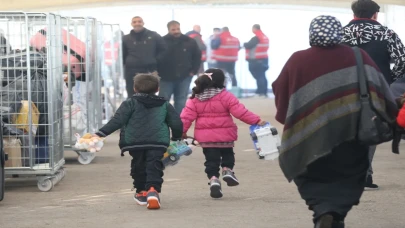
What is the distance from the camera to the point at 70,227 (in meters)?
8.61

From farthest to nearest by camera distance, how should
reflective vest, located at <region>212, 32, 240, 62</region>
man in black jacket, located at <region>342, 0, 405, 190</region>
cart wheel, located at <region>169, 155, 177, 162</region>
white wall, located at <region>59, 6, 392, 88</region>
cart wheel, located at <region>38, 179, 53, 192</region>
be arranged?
1. white wall, located at <region>59, 6, 392, 88</region>
2. reflective vest, located at <region>212, 32, 240, 62</region>
3. cart wheel, located at <region>38, 179, 53, 192</region>
4. cart wheel, located at <region>169, 155, 177, 162</region>
5. man in black jacket, located at <region>342, 0, 405, 190</region>

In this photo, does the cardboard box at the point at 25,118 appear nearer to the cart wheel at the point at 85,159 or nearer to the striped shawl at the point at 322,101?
the cart wheel at the point at 85,159

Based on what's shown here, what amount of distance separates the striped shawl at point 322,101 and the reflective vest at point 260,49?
22.3 metres

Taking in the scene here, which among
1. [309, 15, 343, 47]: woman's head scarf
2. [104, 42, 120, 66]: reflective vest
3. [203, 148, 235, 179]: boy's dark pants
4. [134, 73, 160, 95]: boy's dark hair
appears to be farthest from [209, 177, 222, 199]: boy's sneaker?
[104, 42, 120, 66]: reflective vest

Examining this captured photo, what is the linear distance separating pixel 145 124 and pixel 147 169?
0.39 m

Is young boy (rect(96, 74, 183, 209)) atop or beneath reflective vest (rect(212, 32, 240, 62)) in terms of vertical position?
atop

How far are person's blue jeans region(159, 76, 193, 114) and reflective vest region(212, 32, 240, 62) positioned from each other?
1075cm

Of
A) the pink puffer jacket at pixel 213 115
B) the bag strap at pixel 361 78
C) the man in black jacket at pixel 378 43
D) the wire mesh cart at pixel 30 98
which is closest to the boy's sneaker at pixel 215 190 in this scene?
the pink puffer jacket at pixel 213 115

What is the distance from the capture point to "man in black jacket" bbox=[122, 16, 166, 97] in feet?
60.6

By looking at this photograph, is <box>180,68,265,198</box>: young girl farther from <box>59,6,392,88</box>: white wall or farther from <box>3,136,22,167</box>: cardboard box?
<box>59,6,392,88</box>: white wall

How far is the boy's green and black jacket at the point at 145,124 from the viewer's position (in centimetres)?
968

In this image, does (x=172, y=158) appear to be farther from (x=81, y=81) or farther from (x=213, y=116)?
(x=81, y=81)

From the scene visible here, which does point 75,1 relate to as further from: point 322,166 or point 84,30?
point 322,166

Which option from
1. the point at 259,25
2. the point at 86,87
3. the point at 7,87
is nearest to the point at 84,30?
the point at 86,87
